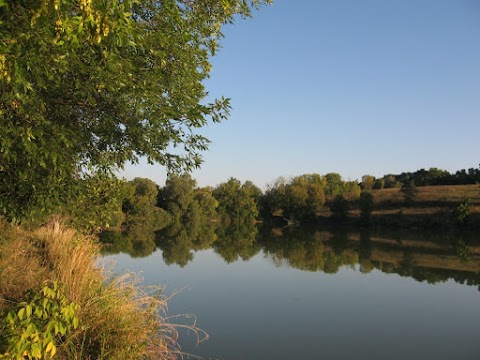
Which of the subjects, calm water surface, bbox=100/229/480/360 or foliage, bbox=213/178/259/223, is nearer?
calm water surface, bbox=100/229/480/360

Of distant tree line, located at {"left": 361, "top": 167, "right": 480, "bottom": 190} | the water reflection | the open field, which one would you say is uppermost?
distant tree line, located at {"left": 361, "top": 167, "right": 480, "bottom": 190}

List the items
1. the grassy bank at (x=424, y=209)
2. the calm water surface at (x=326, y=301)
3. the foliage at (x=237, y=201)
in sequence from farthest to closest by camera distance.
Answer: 1. the foliage at (x=237, y=201)
2. the grassy bank at (x=424, y=209)
3. the calm water surface at (x=326, y=301)

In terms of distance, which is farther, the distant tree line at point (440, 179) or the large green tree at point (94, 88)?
the distant tree line at point (440, 179)

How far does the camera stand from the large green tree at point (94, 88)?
3.28 metres

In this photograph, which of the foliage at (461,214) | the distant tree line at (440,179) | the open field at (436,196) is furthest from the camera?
the distant tree line at (440,179)

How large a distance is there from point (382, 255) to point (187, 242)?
1824 cm

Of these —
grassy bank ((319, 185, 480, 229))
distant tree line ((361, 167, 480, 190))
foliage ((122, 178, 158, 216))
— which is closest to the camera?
grassy bank ((319, 185, 480, 229))

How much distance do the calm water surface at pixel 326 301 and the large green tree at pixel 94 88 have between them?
5.37 meters

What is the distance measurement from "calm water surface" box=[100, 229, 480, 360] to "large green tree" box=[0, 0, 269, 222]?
5375 mm

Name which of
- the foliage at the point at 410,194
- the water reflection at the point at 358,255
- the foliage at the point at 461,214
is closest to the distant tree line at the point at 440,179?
the foliage at the point at 410,194

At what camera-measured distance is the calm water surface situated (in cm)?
1088

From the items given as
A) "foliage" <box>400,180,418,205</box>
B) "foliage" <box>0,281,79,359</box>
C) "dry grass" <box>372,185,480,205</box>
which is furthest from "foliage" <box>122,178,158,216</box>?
"foliage" <box>0,281,79,359</box>

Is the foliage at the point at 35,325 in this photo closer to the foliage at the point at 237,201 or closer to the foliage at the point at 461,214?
the foliage at the point at 461,214

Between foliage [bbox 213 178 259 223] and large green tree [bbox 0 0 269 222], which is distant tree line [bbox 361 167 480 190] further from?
large green tree [bbox 0 0 269 222]
